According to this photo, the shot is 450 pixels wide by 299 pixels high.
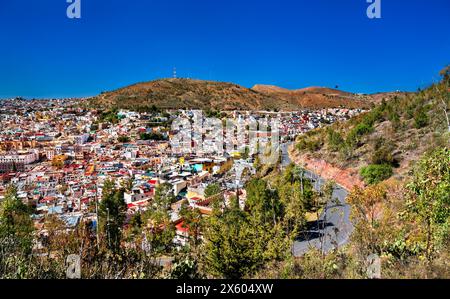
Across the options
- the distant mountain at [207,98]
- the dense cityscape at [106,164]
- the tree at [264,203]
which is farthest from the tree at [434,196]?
the distant mountain at [207,98]

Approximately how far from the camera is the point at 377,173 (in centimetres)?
1362

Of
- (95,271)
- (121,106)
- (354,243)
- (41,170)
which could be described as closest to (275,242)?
(354,243)

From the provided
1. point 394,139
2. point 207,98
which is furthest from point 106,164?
point 207,98

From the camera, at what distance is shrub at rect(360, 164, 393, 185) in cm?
1343

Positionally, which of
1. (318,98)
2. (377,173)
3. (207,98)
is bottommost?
(377,173)

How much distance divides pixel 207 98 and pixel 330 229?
55562 millimetres

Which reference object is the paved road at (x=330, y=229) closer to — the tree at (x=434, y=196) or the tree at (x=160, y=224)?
the tree at (x=160, y=224)

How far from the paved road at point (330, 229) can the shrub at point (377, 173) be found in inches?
55.8

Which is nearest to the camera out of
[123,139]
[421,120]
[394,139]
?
[421,120]

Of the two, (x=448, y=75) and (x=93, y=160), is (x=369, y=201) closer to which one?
(x=448, y=75)

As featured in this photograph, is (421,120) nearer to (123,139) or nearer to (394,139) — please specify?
(394,139)

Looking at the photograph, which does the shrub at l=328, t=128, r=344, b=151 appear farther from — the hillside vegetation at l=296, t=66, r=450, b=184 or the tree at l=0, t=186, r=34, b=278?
the tree at l=0, t=186, r=34, b=278

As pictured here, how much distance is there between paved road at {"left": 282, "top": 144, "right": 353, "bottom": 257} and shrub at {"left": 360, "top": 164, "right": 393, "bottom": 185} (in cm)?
142
